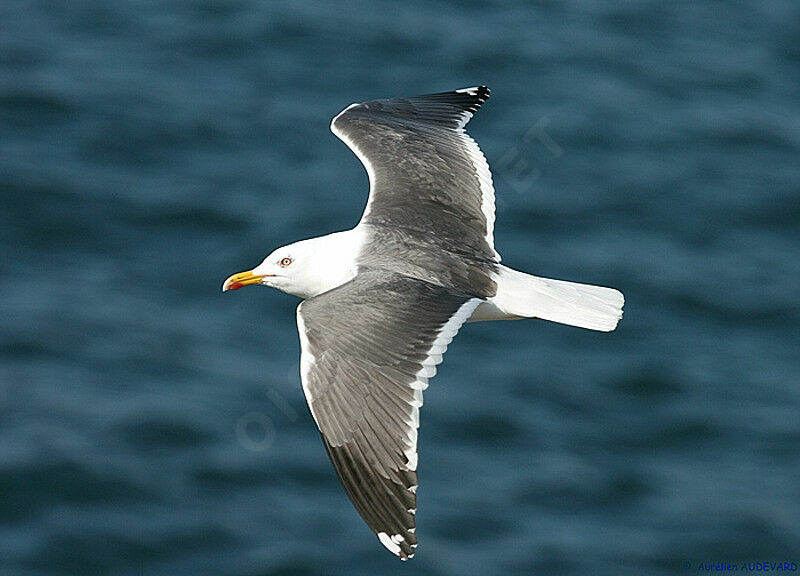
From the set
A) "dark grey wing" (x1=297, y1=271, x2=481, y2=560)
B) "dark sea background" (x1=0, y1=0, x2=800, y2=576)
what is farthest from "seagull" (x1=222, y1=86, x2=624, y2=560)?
"dark sea background" (x1=0, y1=0, x2=800, y2=576)

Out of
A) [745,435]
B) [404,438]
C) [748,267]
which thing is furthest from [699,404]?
[404,438]

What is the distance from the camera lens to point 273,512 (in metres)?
13.7

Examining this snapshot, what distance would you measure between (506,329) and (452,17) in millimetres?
5340

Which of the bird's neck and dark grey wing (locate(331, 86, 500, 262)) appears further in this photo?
dark grey wing (locate(331, 86, 500, 262))

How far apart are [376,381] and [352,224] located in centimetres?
785

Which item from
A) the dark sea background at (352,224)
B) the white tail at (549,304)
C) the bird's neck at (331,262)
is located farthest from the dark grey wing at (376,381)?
the dark sea background at (352,224)

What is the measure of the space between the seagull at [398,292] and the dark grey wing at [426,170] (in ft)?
0.03

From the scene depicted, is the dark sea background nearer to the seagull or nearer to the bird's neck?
the seagull

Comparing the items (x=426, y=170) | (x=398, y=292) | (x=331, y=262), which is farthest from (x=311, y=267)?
(x=426, y=170)

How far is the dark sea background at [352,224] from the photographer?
13.7 metres

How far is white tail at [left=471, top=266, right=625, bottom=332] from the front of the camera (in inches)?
333

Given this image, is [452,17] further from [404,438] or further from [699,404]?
[404,438]

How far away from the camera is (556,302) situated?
28.1 ft

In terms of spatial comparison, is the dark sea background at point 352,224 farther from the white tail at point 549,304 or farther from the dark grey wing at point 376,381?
the dark grey wing at point 376,381
